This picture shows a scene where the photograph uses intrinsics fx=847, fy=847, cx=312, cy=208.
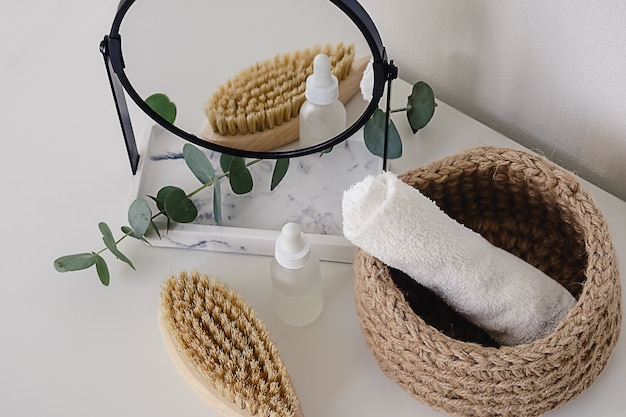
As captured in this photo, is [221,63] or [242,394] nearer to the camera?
[242,394]

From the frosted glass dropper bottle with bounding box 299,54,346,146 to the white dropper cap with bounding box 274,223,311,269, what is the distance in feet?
0.43

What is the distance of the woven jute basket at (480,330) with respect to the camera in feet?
2.01

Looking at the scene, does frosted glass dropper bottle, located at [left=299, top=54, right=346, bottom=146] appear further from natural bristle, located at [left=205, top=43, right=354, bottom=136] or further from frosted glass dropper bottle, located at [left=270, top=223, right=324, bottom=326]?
frosted glass dropper bottle, located at [left=270, top=223, right=324, bottom=326]

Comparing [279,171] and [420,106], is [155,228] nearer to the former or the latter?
[279,171]

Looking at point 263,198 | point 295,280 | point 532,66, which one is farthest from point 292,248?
point 532,66

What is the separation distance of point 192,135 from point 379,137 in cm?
18

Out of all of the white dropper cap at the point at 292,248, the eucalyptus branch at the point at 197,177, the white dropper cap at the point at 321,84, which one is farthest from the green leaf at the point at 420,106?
the white dropper cap at the point at 292,248

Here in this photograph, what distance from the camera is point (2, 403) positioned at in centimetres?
70

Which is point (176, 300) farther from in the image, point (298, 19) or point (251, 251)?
point (298, 19)

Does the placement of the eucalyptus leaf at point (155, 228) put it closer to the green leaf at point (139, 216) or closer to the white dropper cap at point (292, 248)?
the green leaf at point (139, 216)

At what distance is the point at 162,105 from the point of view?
2.59 feet

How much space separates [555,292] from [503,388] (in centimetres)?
12

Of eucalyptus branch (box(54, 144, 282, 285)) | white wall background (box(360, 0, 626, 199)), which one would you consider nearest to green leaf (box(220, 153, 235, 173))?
eucalyptus branch (box(54, 144, 282, 285))

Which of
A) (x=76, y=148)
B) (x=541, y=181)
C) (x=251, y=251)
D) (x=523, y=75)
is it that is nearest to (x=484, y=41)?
(x=523, y=75)
